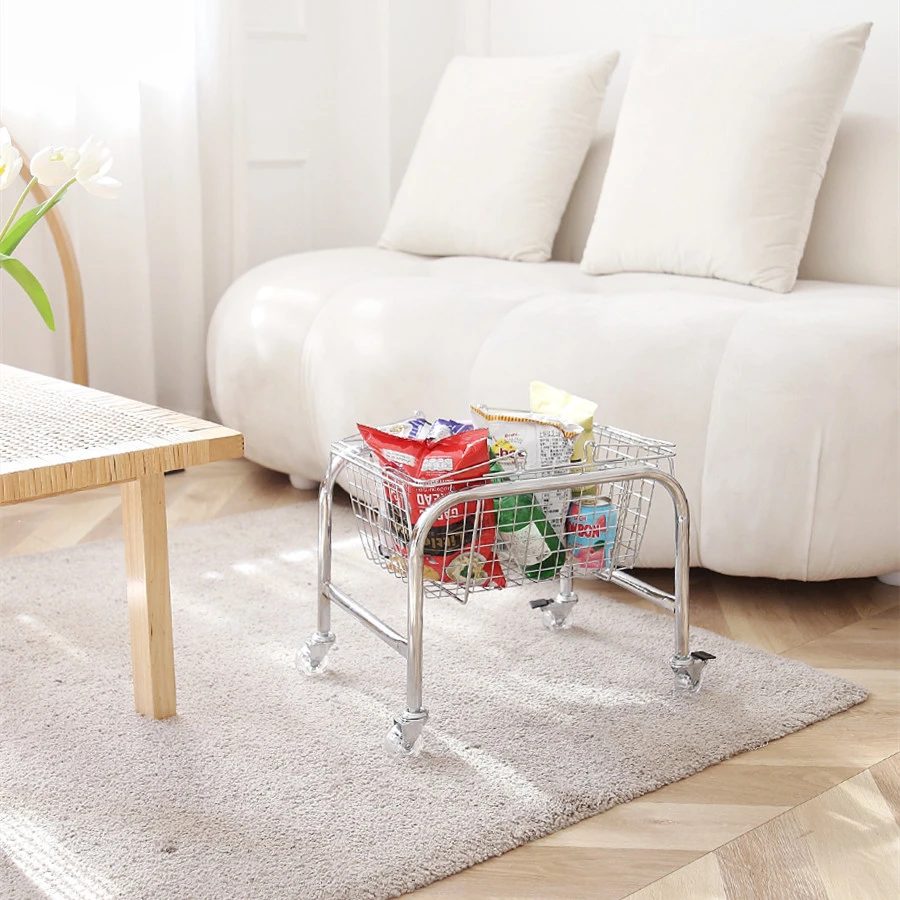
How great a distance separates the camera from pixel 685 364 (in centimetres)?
192

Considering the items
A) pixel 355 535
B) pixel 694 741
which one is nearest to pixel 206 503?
pixel 355 535

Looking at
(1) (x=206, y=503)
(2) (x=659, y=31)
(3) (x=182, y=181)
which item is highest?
(2) (x=659, y=31)

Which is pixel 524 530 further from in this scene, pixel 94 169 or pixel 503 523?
pixel 94 169

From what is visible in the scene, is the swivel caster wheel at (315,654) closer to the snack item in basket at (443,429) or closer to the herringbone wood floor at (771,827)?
the snack item in basket at (443,429)

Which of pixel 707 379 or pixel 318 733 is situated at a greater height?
pixel 707 379

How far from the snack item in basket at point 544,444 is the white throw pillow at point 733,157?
843 mm

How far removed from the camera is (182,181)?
2.97 metres

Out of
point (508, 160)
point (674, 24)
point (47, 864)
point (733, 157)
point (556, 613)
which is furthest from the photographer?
point (674, 24)

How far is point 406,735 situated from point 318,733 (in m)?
0.14

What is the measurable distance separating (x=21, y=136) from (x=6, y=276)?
0.32 m

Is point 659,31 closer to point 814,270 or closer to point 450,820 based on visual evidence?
point 814,270

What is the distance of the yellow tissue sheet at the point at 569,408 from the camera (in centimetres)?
162

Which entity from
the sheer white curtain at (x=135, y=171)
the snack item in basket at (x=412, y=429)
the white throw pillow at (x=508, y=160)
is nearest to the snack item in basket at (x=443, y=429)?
the snack item in basket at (x=412, y=429)

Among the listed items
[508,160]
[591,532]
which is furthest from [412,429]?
[508,160]
